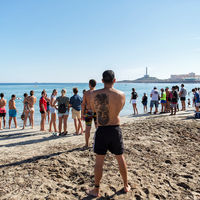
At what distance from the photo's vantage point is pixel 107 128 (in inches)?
102

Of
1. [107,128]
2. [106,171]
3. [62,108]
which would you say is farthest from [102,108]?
[62,108]

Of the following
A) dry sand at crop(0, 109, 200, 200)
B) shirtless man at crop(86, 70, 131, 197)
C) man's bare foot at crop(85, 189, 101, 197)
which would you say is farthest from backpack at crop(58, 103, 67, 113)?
man's bare foot at crop(85, 189, 101, 197)

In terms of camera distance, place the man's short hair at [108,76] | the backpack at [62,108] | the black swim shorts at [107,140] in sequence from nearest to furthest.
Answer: the black swim shorts at [107,140], the man's short hair at [108,76], the backpack at [62,108]

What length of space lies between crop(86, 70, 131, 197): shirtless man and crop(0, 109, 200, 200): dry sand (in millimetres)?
460

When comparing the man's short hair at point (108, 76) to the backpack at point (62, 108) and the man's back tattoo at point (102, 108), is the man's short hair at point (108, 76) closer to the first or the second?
the man's back tattoo at point (102, 108)

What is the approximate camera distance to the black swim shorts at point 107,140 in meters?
2.54

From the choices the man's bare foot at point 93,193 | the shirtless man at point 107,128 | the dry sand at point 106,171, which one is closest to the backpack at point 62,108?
the dry sand at point 106,171

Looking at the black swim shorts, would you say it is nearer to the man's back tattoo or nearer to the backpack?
the man's back tattoo

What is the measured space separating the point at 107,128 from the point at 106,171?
1.37 meters

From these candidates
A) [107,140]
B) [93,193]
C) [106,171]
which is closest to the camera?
[107,140]

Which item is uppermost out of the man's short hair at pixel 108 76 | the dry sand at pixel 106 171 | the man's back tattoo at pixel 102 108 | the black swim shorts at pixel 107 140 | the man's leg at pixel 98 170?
the man's short hair at pixel 108 76

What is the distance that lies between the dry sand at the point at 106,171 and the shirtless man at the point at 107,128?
46 cm

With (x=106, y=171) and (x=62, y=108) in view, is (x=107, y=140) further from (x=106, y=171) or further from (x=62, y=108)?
(x=62, y=108)

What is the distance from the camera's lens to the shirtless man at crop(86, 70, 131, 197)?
256 centimetres
